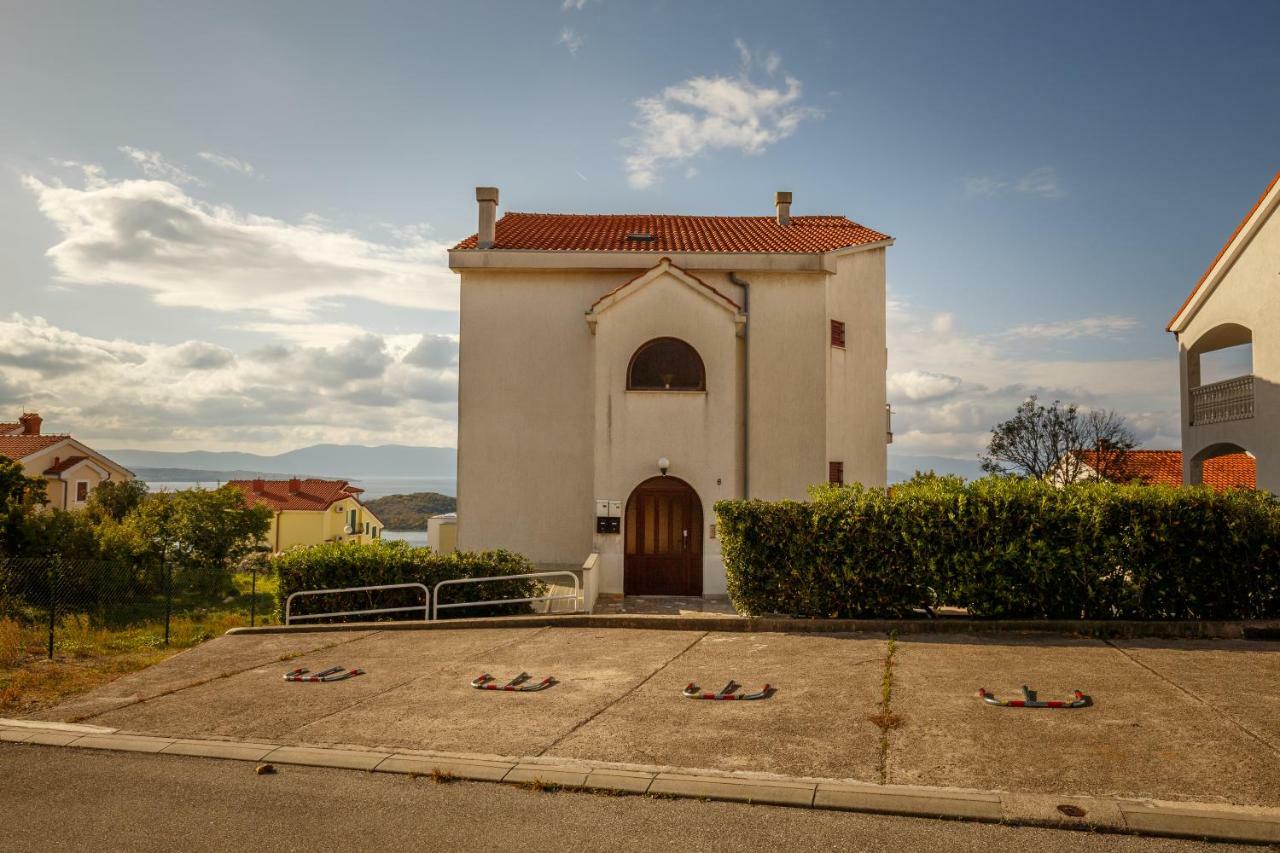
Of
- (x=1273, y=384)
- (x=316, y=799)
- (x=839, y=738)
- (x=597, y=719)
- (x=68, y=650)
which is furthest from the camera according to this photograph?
(x=1273, y=384)

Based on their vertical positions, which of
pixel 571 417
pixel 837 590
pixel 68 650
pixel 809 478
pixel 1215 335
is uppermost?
pixel 1215 335

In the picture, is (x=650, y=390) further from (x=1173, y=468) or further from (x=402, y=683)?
(x=1173, y=468)

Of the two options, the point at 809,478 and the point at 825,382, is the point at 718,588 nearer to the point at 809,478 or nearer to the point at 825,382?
the point at 809,478

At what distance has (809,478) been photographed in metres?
19.4

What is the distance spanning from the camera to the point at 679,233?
74.9 ft

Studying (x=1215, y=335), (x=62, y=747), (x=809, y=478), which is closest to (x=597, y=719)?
(x=62, y=747)

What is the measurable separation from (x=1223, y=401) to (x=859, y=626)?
45.3 ft

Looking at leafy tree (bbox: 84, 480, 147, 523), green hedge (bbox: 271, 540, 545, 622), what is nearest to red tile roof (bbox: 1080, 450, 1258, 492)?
green hedge (bbox: 271, 540, 545, 622)

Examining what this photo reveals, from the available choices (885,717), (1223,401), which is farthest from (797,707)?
(1223,401)

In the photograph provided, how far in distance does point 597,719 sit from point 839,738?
224cm

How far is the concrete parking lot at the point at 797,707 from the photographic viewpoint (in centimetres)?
655

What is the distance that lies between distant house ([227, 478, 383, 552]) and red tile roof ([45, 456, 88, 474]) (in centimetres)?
1048

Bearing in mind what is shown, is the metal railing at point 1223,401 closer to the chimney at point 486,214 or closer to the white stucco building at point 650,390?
the white stucco building at point 650,390

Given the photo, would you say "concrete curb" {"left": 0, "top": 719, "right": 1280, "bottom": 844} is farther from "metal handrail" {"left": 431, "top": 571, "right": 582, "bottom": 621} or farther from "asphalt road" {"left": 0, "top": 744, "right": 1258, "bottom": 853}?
"metal handrail" {"left": 431, "top": 571, "right": 582, "bottom": 621}
